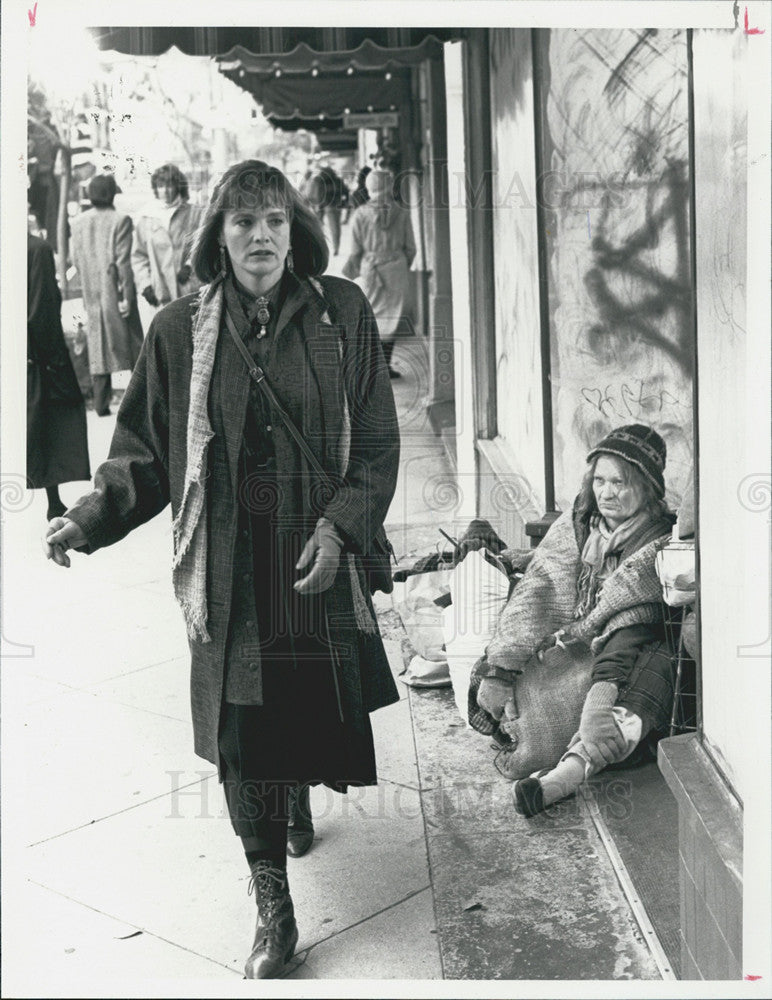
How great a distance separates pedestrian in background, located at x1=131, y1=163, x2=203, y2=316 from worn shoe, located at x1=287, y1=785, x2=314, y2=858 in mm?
3342

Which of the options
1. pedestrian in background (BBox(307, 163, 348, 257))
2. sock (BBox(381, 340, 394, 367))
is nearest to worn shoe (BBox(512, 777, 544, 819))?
sock (BBox(381, 340, 394, 367))

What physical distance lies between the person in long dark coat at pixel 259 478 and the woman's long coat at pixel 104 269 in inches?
113

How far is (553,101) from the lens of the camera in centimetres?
472

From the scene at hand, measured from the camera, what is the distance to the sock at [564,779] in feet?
11.9

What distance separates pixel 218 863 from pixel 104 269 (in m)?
3.28

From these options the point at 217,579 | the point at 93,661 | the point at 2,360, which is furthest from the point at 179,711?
the point at 2,360

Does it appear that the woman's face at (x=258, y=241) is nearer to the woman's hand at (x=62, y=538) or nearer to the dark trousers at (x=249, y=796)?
the woman's hand at (x=62, y=538)

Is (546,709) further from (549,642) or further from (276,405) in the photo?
(276,405)

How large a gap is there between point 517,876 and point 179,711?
1615 millimetres

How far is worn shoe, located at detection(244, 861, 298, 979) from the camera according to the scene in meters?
2.98

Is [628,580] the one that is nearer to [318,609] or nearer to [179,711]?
[318,609]

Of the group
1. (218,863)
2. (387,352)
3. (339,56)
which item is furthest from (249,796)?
(339,56)

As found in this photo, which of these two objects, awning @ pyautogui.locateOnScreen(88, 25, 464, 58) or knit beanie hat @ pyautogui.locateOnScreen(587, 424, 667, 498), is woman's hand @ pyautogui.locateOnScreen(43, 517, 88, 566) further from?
awning @ pyautogui.locateOnScreen(88, 25, 464, 58)

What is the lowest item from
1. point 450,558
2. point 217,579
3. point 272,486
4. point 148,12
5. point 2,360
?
point 450,558
